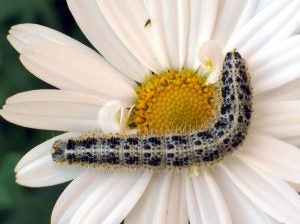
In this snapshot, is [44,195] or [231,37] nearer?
[231,37]

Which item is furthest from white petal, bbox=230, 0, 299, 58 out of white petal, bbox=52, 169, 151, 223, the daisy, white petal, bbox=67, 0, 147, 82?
white petal, bbox=52, 169, 151, 223

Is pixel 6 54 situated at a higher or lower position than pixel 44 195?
higher

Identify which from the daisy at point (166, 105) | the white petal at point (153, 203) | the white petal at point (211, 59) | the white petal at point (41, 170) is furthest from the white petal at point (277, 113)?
the white petal at point (41, 170)

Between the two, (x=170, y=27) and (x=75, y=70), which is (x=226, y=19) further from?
(x=75, y=70)

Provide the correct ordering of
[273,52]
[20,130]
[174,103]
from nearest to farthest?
[273,52] → [174,103] → [20,130]

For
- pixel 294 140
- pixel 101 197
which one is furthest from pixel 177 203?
pixel 294 140

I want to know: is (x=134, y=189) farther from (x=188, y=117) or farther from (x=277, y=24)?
(x=277, y=24)

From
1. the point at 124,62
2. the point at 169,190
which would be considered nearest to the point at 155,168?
the point at 169,190

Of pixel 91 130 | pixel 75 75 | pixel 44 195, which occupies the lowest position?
pixel 44 195
